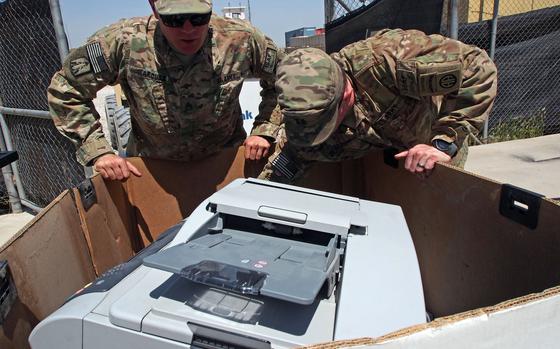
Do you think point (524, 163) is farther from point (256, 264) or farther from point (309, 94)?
point (256, 264)

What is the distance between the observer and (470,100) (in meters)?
1.87

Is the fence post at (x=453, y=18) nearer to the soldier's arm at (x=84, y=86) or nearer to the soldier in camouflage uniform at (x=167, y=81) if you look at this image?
the soldier in camouflage uniform at (x=167, y=81)

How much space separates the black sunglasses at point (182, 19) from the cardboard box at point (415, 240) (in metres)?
0.59

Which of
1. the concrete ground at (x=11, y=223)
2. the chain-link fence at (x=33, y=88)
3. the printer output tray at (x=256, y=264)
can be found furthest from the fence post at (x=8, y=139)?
the printer output tray at (x=256, y=264)

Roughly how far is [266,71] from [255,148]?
491mm

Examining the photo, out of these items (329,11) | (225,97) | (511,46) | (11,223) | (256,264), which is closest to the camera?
(256,264)

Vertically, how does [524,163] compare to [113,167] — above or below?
below

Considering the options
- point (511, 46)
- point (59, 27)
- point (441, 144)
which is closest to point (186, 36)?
point (441, 144)

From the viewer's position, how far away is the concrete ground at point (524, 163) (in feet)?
13.8

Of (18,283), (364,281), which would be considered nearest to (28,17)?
(18,283)

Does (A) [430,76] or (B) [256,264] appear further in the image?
(A) [430,76]

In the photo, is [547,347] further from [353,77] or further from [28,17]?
[28,17]

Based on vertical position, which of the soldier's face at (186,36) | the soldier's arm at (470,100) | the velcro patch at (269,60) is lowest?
the soldier's arm at (470,100)

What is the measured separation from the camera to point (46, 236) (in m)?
1.31
